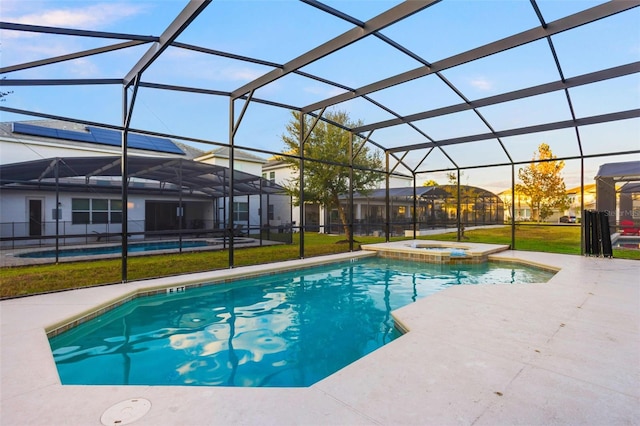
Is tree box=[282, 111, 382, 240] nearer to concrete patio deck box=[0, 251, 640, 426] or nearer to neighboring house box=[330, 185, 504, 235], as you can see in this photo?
neighboring house box=[330, 185, 504, 235]

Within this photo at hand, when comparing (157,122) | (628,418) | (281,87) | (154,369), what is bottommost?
(154,369)

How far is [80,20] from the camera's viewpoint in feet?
14.5

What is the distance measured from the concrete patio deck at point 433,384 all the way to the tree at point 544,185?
1904 cm

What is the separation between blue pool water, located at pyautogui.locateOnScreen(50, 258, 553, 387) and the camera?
3053 millimetres

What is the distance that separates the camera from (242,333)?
4.05 metres

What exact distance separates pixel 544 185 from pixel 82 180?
2502 cm

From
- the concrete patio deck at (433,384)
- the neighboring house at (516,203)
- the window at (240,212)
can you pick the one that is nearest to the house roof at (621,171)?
the neighboring house at (516,203)

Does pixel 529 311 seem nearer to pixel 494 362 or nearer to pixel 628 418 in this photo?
pixel 494 362

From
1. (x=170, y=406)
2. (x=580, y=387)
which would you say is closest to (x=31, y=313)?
(x=170, y=406)

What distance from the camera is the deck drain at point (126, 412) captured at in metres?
1.94

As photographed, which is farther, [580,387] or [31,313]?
[31,313]

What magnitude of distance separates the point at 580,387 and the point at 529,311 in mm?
1876

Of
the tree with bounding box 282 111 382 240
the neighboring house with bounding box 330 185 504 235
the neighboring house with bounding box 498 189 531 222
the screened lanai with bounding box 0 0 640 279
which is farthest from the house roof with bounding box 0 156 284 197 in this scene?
the neighboring house with bounding box 498 189 531 222

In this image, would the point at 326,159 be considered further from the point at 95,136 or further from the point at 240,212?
the point at 95,136
